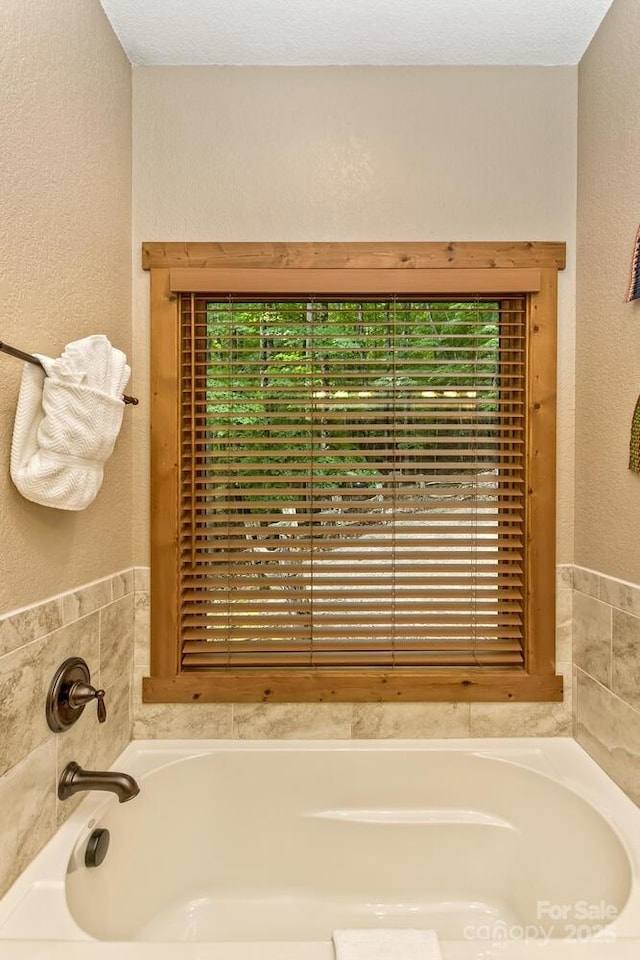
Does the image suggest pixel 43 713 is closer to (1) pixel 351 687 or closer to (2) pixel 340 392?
(1) pixel 351 687

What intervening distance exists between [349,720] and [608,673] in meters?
0.80

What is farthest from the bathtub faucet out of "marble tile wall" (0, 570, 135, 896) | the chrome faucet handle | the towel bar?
the towel bar

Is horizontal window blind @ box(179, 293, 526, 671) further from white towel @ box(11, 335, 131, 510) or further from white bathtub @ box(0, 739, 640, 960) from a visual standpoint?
white towel @ box(11, 335, 131, 510)

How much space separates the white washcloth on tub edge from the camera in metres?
1.06

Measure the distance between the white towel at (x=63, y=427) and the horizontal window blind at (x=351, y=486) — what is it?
1.87 ft

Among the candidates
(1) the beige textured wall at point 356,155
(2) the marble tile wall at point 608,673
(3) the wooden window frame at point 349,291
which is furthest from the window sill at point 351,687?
(1) the beige textured wall at point 356,155

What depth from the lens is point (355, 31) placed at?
174cm

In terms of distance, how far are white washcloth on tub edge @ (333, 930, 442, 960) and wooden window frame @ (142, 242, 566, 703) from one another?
2.52 ft

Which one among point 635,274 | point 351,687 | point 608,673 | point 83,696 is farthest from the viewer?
point 351,687

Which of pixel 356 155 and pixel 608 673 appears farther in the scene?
pixel 356 155

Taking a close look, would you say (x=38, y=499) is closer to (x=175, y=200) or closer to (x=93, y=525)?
(x=93, y=525)

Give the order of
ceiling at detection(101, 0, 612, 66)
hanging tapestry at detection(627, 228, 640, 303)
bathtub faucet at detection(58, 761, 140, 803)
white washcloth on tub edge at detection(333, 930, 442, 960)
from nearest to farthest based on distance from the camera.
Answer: white washcloth on tub edge at detection(333, 930, 442, 960) → bathtub faucet at detection(58, 761, 140, 803) → hanging tapestry at detection(627, 228, 640, 303) → ceiling at detection(101, 0, 612, 66)

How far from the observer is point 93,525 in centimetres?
162

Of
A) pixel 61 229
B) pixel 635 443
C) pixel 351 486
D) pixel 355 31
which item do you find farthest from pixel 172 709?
pixel 355 31
